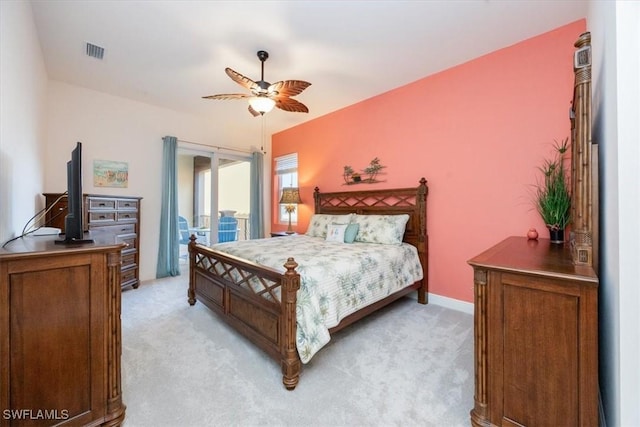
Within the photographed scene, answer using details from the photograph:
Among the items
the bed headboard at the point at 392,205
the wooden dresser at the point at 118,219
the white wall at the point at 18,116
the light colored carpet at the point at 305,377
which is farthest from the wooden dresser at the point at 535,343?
the wooden dresser at the point at 118,219

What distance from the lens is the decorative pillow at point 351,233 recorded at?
3443 mm

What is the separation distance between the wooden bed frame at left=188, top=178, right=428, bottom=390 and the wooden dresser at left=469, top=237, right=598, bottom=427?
1.09 meters

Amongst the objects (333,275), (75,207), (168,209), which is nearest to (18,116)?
(75,207)

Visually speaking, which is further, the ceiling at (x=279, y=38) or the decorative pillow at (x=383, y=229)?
the decorative pillow at (x=383, y=229)

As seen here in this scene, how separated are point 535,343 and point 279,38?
3002mm

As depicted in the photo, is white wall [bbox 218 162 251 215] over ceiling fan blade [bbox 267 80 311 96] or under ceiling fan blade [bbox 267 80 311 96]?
under

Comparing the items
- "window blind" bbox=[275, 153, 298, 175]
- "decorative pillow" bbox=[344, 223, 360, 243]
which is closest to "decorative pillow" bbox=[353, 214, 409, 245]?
"decorative pillow" bbox=[344, 223, 360, 243]

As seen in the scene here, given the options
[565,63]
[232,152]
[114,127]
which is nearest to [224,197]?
[232,152]

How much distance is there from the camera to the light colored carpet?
1.54m

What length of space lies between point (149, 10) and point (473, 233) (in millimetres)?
3777

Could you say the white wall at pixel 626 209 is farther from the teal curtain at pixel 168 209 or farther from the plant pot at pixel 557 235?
the teal curtain at pixel 168 209

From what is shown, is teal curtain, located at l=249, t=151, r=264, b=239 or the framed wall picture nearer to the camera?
the framed wall picture

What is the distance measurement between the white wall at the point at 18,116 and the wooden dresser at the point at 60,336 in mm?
669

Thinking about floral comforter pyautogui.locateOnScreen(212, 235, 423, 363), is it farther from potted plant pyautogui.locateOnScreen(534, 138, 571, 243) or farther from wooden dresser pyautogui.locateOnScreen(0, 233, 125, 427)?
potted plant pyautogui.locateOnScreen(534, 138, 571, 243)
